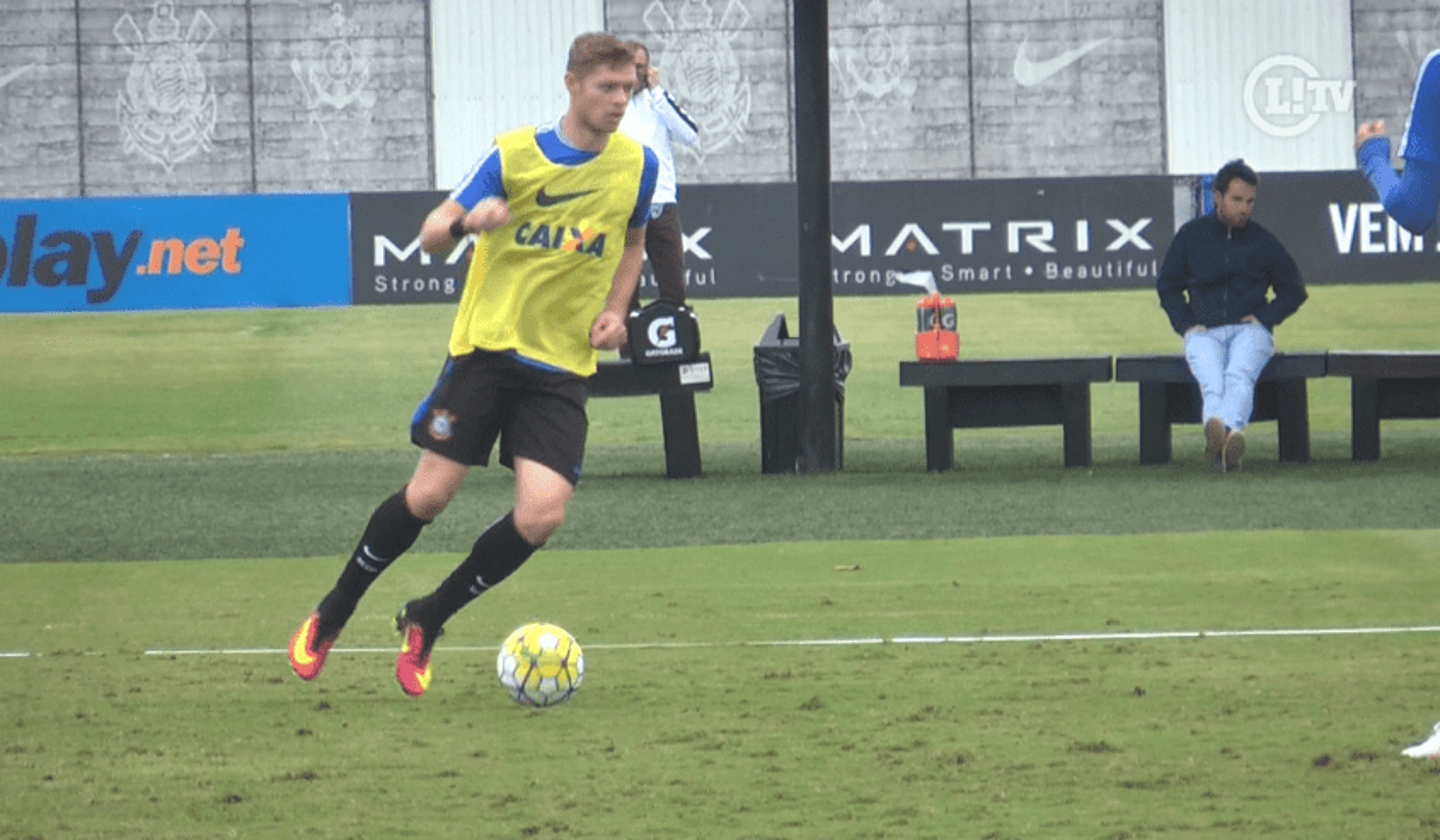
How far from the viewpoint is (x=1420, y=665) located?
5.63 meters

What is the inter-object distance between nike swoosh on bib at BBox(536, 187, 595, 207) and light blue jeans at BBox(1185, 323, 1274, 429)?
19.9ft

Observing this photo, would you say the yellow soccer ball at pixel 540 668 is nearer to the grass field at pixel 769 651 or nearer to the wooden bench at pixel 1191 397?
the grass field at pixel 769 651

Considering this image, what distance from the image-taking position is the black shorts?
554 centimetres

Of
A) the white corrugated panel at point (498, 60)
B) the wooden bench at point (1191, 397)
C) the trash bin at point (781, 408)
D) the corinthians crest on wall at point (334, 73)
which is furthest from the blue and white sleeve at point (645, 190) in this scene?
the corinthians crest on wall at point (334, 73)

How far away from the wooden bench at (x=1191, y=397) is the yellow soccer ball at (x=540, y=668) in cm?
659

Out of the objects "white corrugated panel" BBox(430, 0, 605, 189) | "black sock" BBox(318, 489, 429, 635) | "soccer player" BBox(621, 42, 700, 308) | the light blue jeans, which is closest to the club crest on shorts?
"black sock" BBox(318, 489, 429, 635)

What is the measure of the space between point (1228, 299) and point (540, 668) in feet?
22.1

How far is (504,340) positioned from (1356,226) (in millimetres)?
16245

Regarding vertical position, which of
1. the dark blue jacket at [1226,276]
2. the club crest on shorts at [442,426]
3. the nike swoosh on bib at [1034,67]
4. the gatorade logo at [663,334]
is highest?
the nike swoosh on bib at [1034,67]

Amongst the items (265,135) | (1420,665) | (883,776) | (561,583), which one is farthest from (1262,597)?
(265,135)

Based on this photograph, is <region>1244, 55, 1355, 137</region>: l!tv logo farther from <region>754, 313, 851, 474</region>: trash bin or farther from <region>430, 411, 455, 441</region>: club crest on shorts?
<region>430, 411, 455, 441</region>: club crest on shorts

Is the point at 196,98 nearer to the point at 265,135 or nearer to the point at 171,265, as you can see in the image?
the point at 265,135

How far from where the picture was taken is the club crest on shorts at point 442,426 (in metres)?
5.54

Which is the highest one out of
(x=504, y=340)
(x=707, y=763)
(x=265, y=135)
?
(x=265, y=135)
